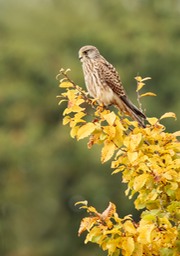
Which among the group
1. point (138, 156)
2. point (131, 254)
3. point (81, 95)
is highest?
point (81, 95)

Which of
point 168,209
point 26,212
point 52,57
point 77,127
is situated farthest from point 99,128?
point 52,57

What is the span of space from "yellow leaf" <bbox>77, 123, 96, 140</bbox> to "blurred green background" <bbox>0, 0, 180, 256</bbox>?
15889 mm

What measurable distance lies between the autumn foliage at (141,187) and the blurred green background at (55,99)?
51.8ft

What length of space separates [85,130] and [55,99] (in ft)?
68.6

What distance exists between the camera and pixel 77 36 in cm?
2833

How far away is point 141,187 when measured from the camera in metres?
4.59

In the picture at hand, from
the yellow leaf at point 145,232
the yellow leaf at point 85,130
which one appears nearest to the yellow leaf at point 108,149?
the yellow leaf at point 85,130

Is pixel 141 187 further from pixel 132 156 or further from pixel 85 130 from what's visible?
pixel 85 130

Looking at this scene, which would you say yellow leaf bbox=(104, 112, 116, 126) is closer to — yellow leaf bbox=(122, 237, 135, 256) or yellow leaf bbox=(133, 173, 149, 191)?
yellow leaf bbox=(133, 173, 149, 191)

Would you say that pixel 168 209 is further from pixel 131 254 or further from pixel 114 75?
pixel 114 75

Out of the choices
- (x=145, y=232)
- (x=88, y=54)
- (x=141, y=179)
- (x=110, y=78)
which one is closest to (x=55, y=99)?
(x=88, y=54)

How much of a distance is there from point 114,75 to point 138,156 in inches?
108

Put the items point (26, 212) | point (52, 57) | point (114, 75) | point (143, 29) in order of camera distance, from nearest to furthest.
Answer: point (114, 75), point (26, 212), point (52, 57), point (143, 29)

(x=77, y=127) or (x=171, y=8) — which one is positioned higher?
(x=171, y=8)
